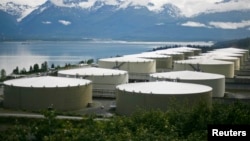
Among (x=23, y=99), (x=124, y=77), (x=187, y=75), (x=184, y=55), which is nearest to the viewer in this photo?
(x=23, y=99)

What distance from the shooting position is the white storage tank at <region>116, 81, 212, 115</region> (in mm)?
28422

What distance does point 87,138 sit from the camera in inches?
564

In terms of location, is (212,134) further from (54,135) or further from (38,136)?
(38,136)

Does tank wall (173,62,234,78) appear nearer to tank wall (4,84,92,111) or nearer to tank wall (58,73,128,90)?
tank wall (58,73,128,90)

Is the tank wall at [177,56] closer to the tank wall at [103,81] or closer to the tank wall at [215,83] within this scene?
the tank wall at [215,83]

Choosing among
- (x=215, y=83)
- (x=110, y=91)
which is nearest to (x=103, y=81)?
(x=110, y=91)

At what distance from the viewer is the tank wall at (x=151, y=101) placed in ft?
93.0

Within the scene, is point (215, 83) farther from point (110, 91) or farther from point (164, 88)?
point (164, 88)

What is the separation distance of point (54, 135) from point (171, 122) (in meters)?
6.42

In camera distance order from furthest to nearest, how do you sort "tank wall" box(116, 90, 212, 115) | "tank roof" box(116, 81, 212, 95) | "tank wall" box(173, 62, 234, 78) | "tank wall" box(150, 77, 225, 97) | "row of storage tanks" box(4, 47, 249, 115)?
"tank wall" box(173, 62, 234, 78) < "tank wall" box(150, 77, 225, 97) < "tank roof" box(116, 81, 212, 95) < "row of storage tanks" box(4, 47, 249, 115) < "tank wall" box(116, 90, 212, 115)

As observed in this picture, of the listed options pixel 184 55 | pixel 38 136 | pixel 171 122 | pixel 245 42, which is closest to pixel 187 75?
pixel 171 122

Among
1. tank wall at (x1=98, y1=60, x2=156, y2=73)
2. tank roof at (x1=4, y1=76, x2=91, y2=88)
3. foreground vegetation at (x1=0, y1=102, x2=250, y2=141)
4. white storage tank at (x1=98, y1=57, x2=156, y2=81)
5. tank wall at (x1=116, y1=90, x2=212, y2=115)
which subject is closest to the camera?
foreground vegetation at (x1=0, y1=102, x2=250, y2=141)

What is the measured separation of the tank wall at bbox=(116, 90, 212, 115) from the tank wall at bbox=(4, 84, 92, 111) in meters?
4.09

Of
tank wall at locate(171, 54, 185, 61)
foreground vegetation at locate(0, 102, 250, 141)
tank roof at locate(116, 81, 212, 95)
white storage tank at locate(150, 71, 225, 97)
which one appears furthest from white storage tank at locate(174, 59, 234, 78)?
foreground vegetation at locate(0, 102, 250, 141)
